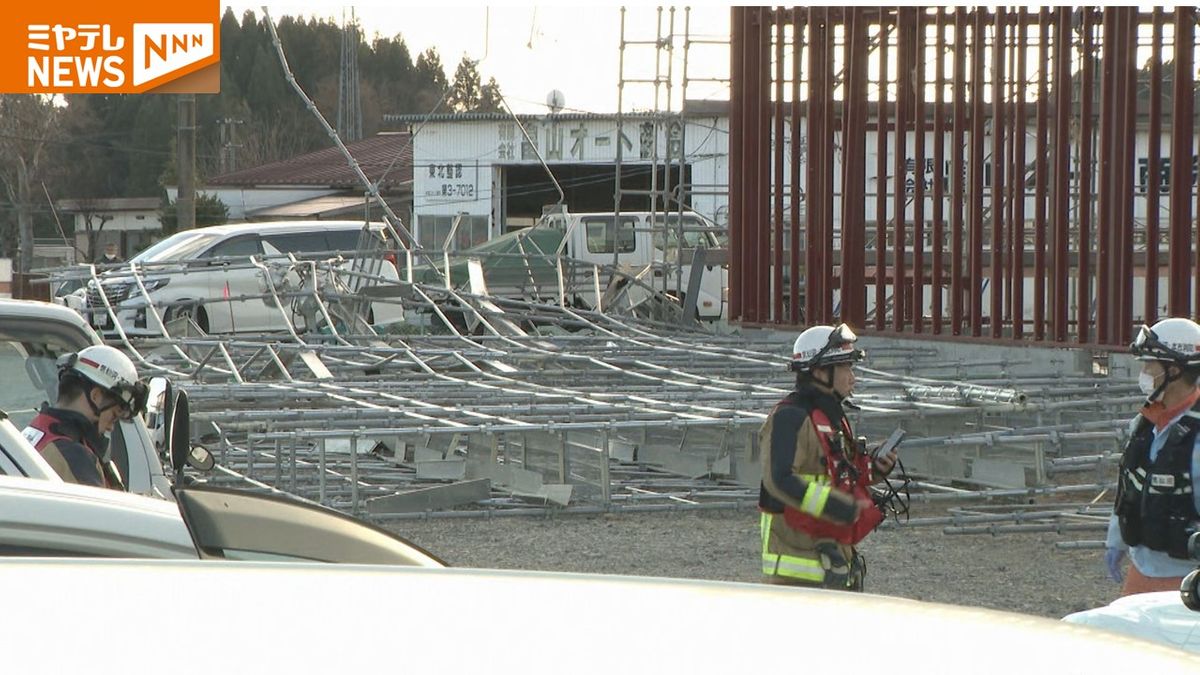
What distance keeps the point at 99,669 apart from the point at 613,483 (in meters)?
11.2

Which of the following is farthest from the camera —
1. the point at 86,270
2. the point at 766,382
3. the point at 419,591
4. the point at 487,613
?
the point at 86,270

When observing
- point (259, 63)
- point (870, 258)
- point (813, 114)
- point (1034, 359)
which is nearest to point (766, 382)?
point (1034, 359)

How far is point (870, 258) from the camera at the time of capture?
75.2 ft

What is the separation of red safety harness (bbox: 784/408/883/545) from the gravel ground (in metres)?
2.92

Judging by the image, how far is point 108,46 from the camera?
30.7 m

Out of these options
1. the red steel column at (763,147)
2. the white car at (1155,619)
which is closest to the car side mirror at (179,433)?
the white car at (1155,619)

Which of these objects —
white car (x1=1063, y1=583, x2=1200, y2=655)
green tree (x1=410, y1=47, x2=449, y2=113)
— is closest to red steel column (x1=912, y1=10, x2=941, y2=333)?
white car (x1=1063, y1=583, x2=1200, y2=655)

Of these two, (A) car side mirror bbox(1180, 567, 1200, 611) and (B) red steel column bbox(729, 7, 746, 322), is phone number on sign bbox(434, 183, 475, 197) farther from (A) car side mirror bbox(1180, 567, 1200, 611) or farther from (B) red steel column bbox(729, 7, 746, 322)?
(A) car side mirror bbox(1180, 567, 1200, 611)

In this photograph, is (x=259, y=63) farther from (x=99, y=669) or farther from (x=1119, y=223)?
(x=99, y=669)

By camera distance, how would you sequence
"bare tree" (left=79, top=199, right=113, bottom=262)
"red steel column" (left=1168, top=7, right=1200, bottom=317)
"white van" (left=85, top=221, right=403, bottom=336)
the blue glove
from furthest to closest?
"bare tree" (left=79, top=199, right=113, bottom=262) → "white van" (left=85, top=221, right=403, bottom=336) → "red steel column" (left=1168, top=7, right=1200, bottom=317) → the blue glove

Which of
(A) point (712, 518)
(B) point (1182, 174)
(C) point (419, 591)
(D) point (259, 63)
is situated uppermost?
(D) point (259, 63)

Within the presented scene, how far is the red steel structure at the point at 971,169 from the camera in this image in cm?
1638

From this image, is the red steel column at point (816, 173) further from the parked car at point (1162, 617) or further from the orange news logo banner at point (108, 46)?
the parked car at point (1162, 617)

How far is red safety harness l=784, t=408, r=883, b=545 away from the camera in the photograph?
5.79m
